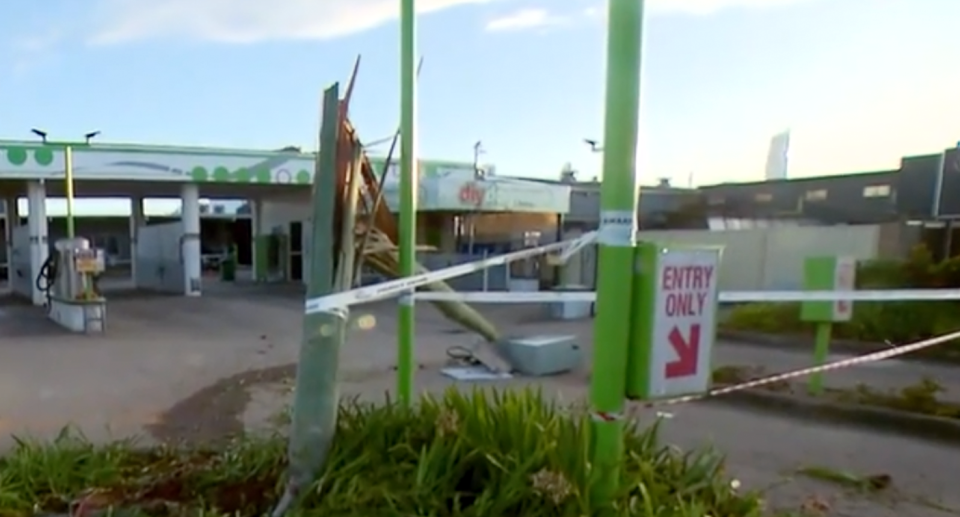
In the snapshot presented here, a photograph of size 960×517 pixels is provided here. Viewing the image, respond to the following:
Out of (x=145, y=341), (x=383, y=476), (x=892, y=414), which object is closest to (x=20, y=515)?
(x=383, y=476)

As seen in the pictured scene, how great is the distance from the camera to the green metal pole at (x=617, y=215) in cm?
258

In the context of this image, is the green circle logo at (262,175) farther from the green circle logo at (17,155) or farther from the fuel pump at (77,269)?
the fuel pump at (77,269)

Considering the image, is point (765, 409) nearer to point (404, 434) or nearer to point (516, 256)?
point (516, 256)

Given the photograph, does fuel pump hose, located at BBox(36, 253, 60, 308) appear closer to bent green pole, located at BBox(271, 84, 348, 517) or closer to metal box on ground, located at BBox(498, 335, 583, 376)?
metal box on ground, located at BBox(498, 335, 583, 376)

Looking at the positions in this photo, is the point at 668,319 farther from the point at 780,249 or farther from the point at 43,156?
the point at 43,156

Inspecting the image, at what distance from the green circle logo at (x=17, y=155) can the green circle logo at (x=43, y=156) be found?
210 mm

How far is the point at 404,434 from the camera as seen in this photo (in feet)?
11.3

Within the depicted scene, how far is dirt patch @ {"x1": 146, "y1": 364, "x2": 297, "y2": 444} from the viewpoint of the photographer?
5.19 meters

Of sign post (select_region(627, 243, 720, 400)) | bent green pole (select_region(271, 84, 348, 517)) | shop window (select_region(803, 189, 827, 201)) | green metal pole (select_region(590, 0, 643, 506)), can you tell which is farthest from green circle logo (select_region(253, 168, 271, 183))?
shop window (select_region(803, 189, 827, 201))

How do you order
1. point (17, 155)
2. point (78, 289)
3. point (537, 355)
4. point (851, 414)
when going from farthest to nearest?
point (17, 155)
point (78, 289)
point (537, 355)
point (851, 414)

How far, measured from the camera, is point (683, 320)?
273cm

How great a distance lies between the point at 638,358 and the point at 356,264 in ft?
5.64

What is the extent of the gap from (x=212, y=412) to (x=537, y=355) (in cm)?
366

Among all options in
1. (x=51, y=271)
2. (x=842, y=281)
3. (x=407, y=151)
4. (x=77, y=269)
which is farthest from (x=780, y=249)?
(x=51, y=271)
